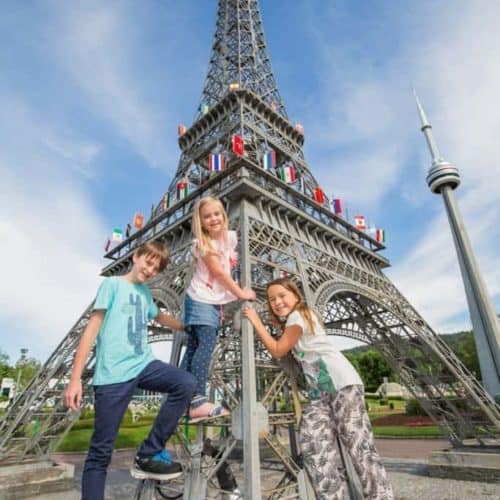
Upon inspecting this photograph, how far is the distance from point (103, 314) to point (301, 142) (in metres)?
21.2

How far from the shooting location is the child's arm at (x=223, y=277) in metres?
2.52

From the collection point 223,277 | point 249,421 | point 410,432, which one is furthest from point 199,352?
point 410,432

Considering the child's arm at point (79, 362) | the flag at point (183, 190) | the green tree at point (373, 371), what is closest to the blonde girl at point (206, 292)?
the child's arm at point (79, 362)

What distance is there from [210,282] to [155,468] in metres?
1.36

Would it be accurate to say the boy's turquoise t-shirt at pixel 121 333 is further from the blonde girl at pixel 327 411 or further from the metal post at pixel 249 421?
the metal post at pixel 249 421

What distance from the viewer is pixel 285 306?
2635 mm

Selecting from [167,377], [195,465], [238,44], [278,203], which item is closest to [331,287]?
[278,203]

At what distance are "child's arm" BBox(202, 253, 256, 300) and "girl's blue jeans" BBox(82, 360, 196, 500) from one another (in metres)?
0.72

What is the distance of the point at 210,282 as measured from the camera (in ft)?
9.09

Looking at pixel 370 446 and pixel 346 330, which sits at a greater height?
pixel 346 330

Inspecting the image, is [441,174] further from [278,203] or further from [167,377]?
[167,377]

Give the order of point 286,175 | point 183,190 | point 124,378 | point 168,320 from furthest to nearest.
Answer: point 183,190, point 286,175, point 168,320, point 124,378

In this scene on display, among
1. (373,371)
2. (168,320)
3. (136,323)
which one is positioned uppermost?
(373,371)

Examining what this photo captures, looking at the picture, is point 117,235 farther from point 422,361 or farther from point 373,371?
point 373,371
